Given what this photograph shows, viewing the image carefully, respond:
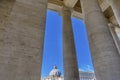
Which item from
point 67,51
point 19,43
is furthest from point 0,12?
point 67,51

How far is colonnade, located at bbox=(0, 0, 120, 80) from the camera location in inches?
151

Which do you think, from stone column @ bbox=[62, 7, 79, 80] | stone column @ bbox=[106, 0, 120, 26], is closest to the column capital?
stone column @ bbox=[62, 7, 79, 80]

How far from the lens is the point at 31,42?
14.8ft

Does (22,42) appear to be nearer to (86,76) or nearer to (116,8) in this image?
(116,8)

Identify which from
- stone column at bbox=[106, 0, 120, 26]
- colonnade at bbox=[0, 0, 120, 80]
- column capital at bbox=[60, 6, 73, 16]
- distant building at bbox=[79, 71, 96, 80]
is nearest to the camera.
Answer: colonnade at bbox=[0, 0, 120, 80]

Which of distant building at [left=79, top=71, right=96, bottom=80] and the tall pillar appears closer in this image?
the tall pillar

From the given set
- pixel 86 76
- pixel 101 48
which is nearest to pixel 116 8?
pixel 101 48

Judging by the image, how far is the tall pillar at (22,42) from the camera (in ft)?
12.2

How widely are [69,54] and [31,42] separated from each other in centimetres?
610

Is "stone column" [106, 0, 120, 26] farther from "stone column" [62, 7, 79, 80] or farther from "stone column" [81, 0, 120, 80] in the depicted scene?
"stone column" [62, 7, 79, 80]

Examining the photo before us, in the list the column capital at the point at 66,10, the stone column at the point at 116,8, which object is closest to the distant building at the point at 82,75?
the column capital at the point at 66,10

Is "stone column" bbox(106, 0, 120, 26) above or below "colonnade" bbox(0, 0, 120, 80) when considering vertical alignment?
above

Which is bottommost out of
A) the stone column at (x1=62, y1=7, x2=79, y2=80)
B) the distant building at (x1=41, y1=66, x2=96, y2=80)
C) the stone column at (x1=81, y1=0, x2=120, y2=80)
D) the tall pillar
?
the distant building at (x1=41, y1=66, x2=96, y2=80)

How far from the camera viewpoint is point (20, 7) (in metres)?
5.23
